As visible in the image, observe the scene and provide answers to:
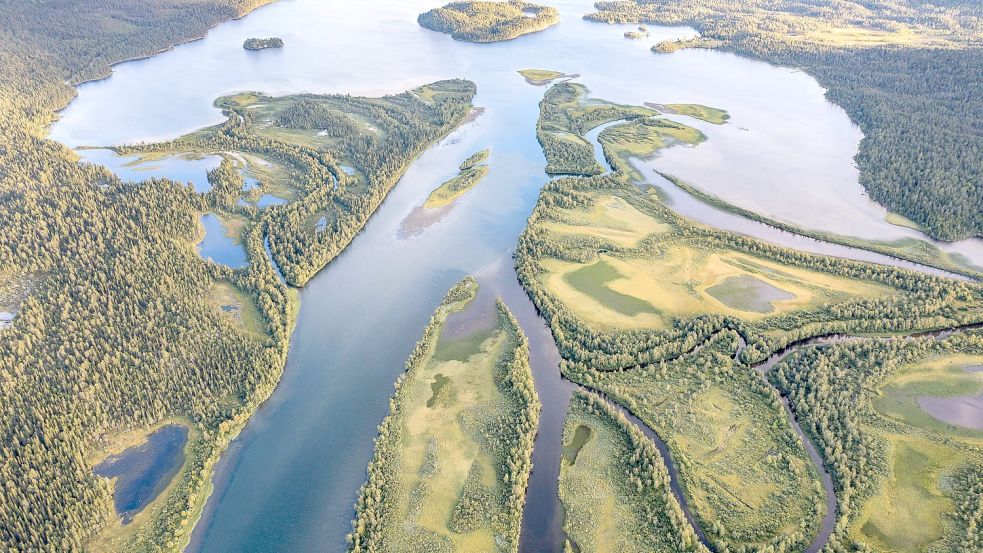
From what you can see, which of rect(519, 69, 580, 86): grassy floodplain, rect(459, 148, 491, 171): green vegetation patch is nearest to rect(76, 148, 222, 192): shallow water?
rect(459, 148, 491, 171): green vegetation patch

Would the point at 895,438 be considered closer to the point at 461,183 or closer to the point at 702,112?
the point at 461,183

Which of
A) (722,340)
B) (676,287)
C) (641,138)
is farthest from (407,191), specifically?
(722,340)

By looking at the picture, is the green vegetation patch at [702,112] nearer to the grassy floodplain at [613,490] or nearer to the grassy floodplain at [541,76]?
the grassy floodplain at [541,76]

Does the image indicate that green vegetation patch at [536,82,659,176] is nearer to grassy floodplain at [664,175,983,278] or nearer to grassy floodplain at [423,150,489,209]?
grassy floodplain at [423,150,489,209]

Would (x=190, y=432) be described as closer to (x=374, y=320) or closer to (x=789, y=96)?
(x=374, y=320)

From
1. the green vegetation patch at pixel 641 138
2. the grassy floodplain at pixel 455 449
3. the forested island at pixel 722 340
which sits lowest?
the grassy floodplain at pixel 455 449

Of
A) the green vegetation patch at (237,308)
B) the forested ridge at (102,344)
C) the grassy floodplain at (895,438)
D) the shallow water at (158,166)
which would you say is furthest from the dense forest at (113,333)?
the grassy floodplain at (895,438)

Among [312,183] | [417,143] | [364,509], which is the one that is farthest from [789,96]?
[364,509]
